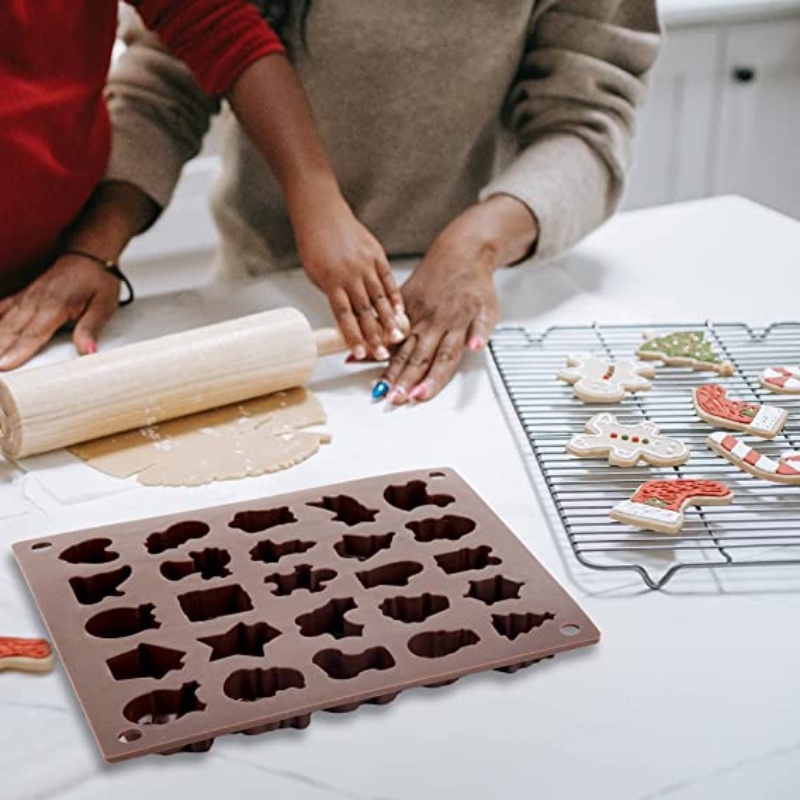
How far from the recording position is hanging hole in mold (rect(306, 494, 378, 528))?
3.03 ft

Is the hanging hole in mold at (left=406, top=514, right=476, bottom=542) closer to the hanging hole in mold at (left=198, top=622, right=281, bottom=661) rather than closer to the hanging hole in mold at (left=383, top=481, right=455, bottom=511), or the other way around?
the hanging hole in mold at (left=383, top=481, right=455, bottom=511)

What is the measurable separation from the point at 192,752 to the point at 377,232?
35.8 inches

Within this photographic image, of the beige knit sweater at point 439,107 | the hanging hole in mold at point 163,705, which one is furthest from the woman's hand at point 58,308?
the hanging hole in mold at point 163,705

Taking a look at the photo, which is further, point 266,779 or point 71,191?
point 71,191

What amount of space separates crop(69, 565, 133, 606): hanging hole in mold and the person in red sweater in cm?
41

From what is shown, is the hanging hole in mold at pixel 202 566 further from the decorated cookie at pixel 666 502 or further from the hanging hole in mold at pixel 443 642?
the decorated cookie at pixel 666 502

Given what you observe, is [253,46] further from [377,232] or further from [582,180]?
[582,180]

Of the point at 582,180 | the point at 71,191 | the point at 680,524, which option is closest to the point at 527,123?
the point at 582,180

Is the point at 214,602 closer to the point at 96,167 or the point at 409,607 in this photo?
the point at 409,607

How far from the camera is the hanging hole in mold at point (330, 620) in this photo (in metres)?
0.78

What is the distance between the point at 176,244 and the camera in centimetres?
251

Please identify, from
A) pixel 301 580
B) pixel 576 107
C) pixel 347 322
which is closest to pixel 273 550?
pixel 301 580

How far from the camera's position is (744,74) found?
2.43 m

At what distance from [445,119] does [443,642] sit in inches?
31.1
